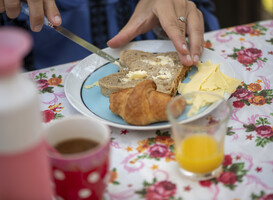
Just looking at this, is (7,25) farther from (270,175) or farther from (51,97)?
(270,175)

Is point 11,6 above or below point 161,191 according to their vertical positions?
above

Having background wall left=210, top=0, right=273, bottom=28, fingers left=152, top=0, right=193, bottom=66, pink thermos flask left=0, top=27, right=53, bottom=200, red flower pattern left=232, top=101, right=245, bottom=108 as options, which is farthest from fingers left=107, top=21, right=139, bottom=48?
background wall left=210, top=0, right=273, bottom=28

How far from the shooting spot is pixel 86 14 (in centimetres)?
185

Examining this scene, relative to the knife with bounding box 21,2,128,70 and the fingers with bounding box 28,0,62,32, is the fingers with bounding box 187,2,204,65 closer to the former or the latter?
the knife with bounding box 21,2,128,70

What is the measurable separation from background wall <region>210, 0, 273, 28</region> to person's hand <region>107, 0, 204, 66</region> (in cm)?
203

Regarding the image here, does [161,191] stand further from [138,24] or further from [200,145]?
[138,24]

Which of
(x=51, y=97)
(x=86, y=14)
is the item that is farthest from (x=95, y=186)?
(x=86, y=14)

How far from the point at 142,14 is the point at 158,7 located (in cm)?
10

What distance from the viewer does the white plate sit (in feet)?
3.71

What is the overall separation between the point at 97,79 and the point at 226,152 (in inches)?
24.3

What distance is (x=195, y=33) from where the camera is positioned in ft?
4.74

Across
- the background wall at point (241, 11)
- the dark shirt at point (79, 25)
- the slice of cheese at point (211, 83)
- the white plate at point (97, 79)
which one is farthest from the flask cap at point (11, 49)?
the background wall at point (241, 11)

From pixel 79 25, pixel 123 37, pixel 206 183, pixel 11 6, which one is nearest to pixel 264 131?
pixel 206 183

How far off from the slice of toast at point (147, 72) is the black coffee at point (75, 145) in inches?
18.2
